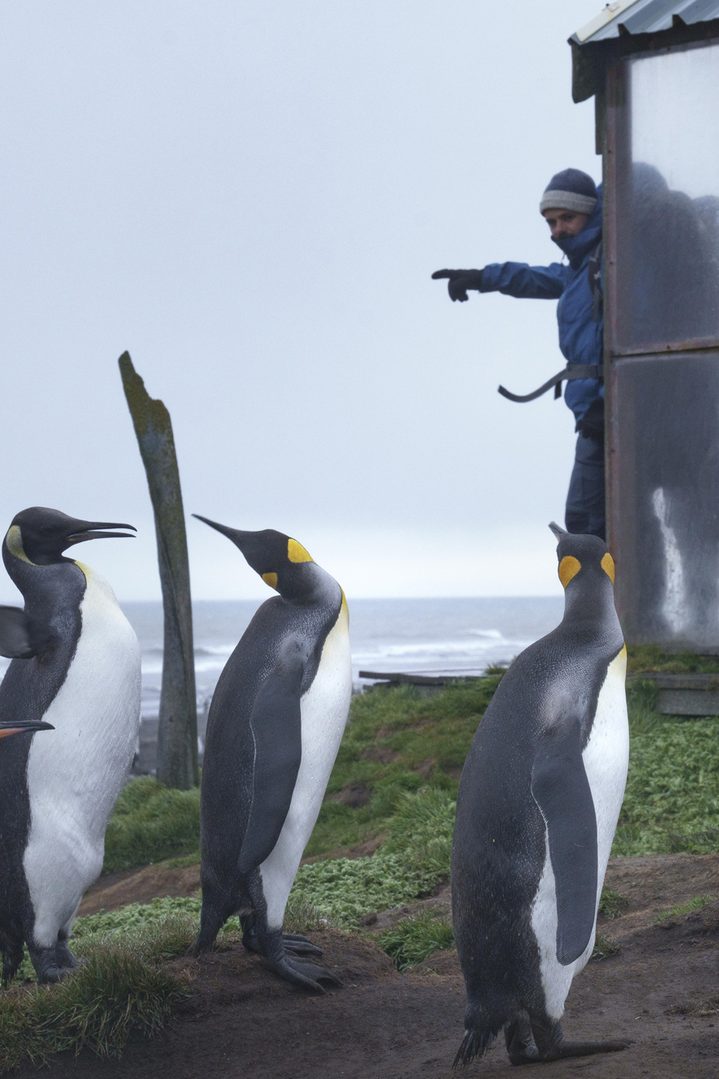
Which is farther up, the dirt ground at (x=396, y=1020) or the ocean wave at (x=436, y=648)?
the dirt ground at (x=396, y=1020)

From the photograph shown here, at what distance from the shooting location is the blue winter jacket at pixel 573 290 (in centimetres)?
816

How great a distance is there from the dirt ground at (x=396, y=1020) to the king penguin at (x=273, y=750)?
0.16 m

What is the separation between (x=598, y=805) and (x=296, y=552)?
4.66 ft

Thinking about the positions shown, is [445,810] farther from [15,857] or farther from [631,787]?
[15,857]

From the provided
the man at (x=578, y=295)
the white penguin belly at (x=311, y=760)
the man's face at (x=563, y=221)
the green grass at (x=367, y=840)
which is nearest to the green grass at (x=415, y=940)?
the green grass at (x=367, y=840)

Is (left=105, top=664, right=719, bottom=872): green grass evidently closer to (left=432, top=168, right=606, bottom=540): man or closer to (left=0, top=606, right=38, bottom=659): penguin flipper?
(left=432, top=168, right=606, bottom=540): man

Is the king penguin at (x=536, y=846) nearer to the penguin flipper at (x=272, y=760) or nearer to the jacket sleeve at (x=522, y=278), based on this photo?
the penguin flipper at (x=272, y=760)

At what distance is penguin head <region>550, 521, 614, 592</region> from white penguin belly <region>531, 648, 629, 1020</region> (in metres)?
0.23

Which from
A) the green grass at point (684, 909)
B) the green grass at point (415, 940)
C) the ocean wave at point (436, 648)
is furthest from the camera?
the ocean wave at point (436, 648)

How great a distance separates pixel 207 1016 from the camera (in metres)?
3.96

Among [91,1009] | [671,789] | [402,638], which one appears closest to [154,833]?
[671,789]

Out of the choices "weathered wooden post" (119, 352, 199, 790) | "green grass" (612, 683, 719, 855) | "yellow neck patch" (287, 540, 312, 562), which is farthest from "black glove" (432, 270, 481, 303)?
"yellow neck patch" (287, 540, 312, 562)

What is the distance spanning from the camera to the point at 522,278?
8.27 m

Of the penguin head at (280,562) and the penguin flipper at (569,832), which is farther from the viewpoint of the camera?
the penguin head at (280,562)
